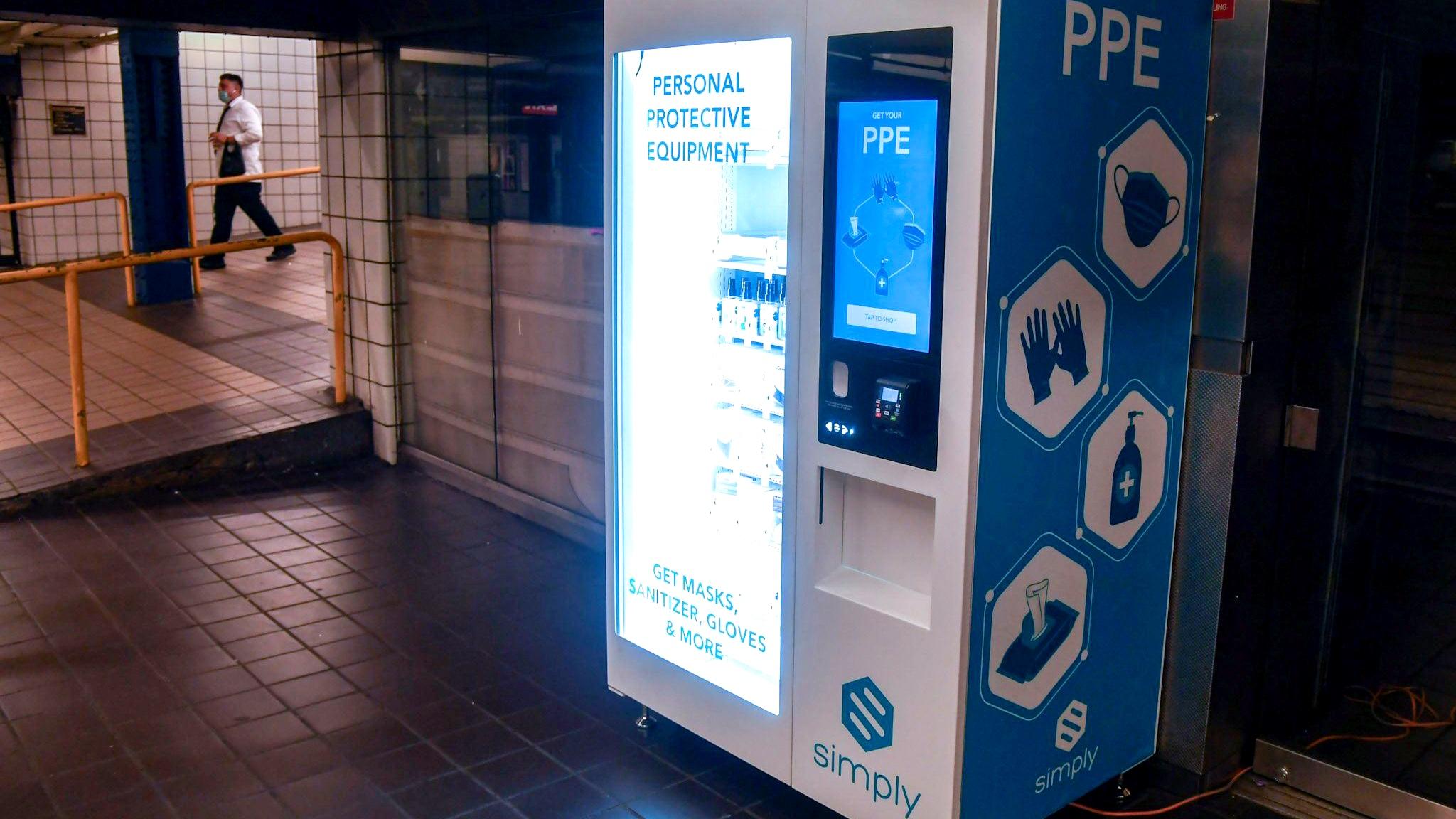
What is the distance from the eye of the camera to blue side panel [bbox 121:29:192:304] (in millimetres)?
9836

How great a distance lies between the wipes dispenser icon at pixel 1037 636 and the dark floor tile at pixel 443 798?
157 cm

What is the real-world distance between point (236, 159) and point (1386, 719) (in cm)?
1025

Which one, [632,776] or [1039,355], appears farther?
[632,776]

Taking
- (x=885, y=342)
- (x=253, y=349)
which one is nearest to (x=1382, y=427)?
(x=885, y=342)

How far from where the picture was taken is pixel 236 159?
11.0 meters

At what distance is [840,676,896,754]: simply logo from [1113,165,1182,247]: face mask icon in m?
1.36

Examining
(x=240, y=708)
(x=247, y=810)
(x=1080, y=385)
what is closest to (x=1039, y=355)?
(x=1080, y=385)

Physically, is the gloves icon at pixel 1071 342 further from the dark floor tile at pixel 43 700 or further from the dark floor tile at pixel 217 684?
the dark floor tile at pixel 43 700

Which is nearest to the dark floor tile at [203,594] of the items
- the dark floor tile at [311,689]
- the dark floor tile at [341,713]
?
the dark floor tile at [311,689]

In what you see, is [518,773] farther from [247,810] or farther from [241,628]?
[241,628]

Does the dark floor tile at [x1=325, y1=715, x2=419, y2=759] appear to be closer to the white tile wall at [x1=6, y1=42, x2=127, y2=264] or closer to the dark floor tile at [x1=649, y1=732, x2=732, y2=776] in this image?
the dark floor tile at [x1=649, y1=732, x2=732, y2=776]

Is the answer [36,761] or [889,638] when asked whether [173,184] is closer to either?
[36,761]

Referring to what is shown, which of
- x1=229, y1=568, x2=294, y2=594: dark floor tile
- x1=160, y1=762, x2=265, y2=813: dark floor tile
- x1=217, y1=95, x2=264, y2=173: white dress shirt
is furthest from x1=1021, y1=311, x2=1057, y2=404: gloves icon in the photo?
x1=217, y1=95, x2=264, y2=173: white dress shirt

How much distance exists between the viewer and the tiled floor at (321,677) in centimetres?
359
